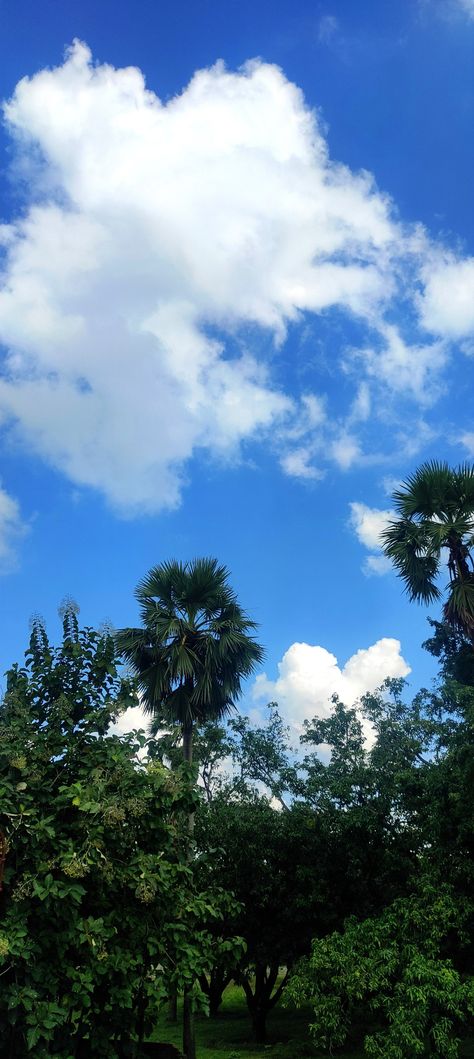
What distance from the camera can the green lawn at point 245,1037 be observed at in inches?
594

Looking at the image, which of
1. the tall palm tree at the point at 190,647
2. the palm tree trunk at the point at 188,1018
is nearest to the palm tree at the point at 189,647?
the tall palm tree at the point at 190,647

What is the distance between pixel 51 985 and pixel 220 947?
241 cm

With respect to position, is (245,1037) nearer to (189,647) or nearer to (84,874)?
A: (189,647)

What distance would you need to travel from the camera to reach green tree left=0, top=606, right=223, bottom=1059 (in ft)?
22.1

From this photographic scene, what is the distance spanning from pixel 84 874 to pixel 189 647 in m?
9.37

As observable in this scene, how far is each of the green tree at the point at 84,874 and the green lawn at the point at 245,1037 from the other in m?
7.96

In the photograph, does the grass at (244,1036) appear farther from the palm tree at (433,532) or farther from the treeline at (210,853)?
the palm tree at (433,532)

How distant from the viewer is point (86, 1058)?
24.4 feet

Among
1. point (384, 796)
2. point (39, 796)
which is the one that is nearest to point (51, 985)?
point (39, 796)

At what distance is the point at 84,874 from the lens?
267 inches

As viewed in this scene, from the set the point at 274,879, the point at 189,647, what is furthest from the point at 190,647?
the point at 274,879

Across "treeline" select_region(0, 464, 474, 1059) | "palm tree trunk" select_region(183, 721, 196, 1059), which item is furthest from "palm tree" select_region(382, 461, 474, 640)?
"palm tree trunk" select_region(183, 721, 196, 1059)

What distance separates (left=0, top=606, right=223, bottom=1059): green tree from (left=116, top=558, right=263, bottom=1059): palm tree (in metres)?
6.98

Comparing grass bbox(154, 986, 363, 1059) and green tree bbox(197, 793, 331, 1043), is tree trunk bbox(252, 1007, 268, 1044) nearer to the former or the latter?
grass bbox(154, 986, 363, 1059)
